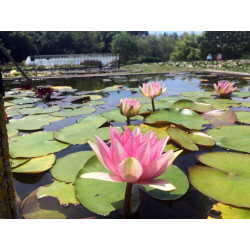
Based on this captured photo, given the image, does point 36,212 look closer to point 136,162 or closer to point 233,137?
point 136,162

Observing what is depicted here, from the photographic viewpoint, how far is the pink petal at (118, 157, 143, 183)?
58 centimetres

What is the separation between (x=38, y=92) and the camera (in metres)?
3.26

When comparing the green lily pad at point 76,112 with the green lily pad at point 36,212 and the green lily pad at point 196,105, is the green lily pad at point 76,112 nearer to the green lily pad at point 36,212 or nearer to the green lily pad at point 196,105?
the green lily pad at point 196,105

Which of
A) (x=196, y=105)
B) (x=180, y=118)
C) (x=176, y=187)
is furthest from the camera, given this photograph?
(x=196, y=105)

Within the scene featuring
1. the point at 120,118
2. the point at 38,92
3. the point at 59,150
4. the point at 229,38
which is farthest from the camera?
the point at 229,38

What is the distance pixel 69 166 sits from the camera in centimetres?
106

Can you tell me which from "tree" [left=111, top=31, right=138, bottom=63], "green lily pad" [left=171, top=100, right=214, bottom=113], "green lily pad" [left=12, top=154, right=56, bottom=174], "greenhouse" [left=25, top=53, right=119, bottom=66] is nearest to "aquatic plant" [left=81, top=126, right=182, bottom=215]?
"green lily pad" [left=12, top=154, right=56, bottom=174]

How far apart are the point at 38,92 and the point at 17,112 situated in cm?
102

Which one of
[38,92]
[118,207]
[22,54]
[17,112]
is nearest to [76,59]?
[22,54]

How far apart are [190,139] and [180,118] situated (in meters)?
0.44

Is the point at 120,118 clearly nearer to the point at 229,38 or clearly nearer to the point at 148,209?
the point at 148,209

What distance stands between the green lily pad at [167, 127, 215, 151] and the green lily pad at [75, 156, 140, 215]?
504mm

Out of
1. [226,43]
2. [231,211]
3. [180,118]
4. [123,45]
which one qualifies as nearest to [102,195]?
[231,211]

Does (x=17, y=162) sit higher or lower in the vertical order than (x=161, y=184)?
lower
